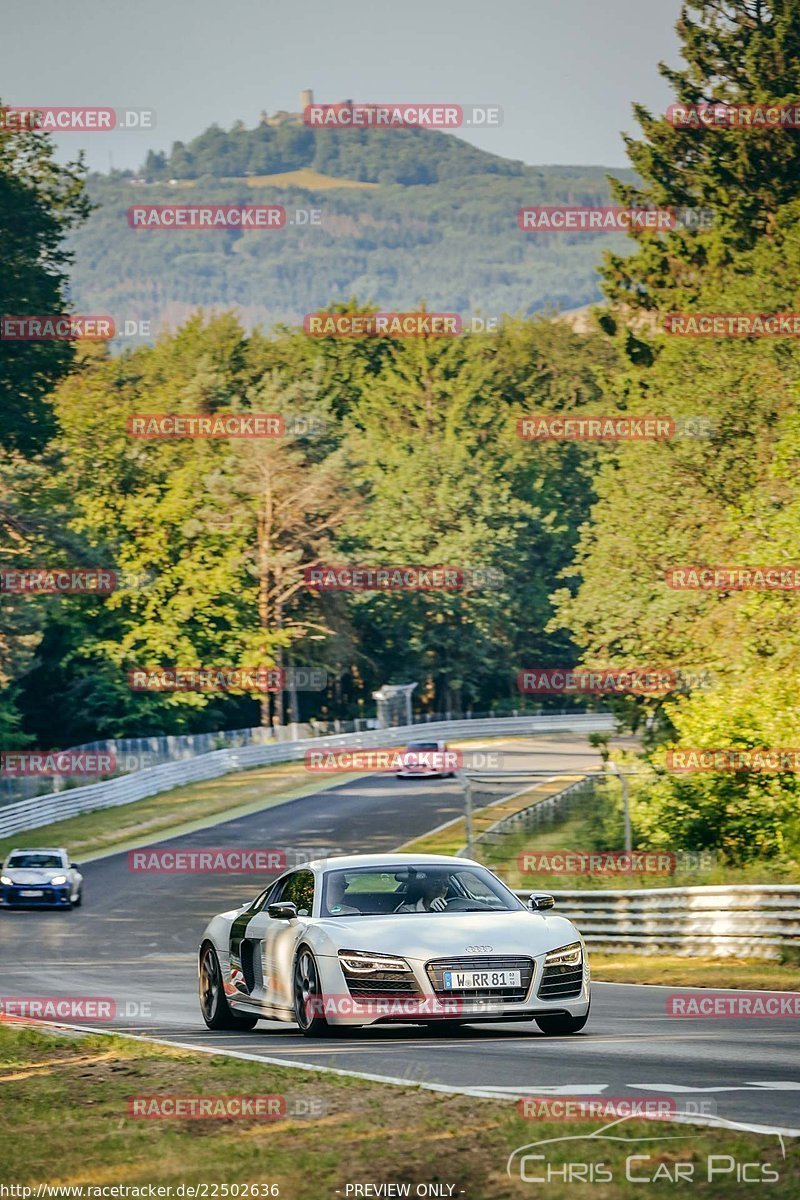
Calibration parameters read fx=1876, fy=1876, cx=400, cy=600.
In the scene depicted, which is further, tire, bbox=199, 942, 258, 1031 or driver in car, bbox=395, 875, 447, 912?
tire, bbox=199, 942, 258, 1031

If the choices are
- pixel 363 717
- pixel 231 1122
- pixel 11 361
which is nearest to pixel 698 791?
pixel 231 1122

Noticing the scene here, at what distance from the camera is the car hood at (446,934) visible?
11938 millimetres

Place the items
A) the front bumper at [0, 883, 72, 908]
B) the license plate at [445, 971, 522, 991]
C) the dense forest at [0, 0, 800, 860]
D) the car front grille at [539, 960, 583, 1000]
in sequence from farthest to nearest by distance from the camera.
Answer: the dense forest at [0, 0, 800, 860], the front bumper at [0, 883, 72, 908], the car front grille at [539, 960, 583, 1000], the license plate at [445, 971, 522, 991]

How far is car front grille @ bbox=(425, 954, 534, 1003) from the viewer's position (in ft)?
38.9

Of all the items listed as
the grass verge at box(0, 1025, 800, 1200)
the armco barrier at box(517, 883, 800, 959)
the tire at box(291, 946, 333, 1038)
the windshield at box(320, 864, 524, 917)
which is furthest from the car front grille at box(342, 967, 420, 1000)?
the armco barrier at box(517, 883, 800, 959)

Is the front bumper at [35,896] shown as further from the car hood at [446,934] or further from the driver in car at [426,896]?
the car hood at [446,934]

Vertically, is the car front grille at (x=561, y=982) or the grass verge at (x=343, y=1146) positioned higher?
the grass verge at (x=343, y=1146)

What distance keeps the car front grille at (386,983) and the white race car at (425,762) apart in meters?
51.7

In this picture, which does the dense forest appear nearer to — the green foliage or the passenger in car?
the green foliage

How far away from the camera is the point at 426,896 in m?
13.0

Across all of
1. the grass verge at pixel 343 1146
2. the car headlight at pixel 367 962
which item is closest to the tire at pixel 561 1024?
the car headlight at pixel 367 962

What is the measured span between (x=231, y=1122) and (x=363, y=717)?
8528 cm

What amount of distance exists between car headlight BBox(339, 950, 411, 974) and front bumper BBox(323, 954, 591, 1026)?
0.16ft

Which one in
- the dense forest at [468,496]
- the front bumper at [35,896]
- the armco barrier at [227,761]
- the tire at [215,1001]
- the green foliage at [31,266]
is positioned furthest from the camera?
the green foliage at [31,266]
